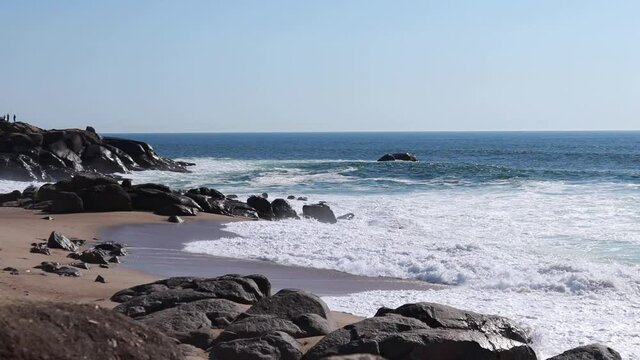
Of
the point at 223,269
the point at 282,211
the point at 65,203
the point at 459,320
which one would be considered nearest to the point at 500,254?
the point at 223,269

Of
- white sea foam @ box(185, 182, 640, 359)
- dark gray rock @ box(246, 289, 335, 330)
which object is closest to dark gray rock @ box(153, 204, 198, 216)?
white sea foam @ box(185, 182, 640, 359)

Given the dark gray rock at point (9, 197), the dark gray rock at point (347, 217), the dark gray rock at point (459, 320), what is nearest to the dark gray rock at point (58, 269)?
the dark gray rock at point (459, 320)

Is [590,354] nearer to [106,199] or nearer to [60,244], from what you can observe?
[60,244]

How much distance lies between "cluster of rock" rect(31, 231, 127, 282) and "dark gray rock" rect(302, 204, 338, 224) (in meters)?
9.75

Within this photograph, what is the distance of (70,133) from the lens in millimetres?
50000

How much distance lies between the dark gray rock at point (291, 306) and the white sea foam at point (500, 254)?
8.67 ft

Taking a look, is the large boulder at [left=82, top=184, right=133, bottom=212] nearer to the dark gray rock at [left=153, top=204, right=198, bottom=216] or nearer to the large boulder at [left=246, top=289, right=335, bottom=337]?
the dark gray rock at [left=153, top=204, right=198, bottom=216]

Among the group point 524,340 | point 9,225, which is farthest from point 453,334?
point 9,225

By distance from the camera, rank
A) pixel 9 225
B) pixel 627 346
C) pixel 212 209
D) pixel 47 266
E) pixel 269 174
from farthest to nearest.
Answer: pixel 269 174 < pixel 212 209 < pixel 9 225 < pixel 47 266 < pixel 627 346

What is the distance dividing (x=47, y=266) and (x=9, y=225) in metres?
7.84

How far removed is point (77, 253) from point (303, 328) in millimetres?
8801

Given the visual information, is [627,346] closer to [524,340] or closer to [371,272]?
[524,340]

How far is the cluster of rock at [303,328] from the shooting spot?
8.91 metres

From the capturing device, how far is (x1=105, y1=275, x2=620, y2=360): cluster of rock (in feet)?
29.2
